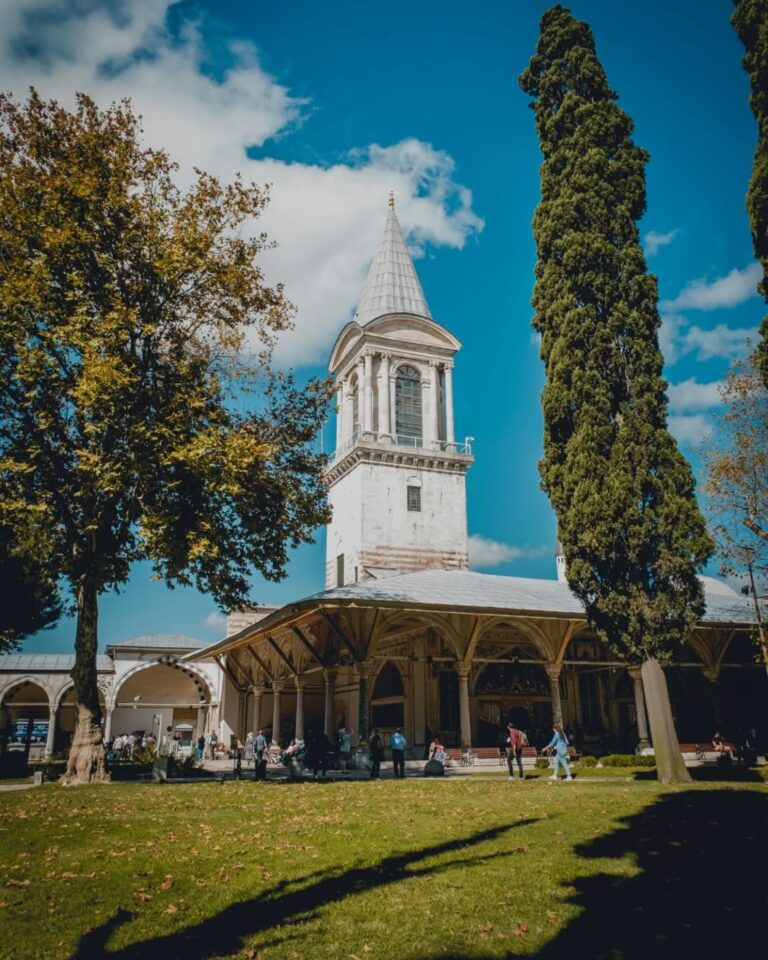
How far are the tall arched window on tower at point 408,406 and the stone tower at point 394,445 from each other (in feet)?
0.17

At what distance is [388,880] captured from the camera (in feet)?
22.5

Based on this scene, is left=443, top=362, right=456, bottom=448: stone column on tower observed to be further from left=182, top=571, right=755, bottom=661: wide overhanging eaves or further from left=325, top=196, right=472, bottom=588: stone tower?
left=182, top=571, right=755, bottom=661: wide overhanging eaves

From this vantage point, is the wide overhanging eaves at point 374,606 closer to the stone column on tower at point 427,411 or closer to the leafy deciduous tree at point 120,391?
the leafy deciduous tree at point 120,391

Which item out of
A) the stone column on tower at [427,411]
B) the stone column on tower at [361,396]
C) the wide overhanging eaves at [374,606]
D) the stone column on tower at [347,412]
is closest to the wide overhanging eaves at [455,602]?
the wide overhanging eaves at [374,606]

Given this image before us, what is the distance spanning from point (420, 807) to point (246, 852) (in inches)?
161

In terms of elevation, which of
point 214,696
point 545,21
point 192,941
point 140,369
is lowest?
point 192,941

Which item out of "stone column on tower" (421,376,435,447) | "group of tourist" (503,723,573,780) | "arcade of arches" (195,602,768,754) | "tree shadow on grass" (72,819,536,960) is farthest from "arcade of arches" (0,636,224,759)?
"tree shadow on grass" (72,819,536,960)

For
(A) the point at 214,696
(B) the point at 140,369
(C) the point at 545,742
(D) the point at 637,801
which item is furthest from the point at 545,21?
(A) the point at 214,696

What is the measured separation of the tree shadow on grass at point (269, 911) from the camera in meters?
5.15

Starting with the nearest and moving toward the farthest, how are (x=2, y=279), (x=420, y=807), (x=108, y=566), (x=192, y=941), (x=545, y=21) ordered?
(x=192, y=941) < (x=420, y=807) < (x=2, y=279) < (x=108, y=566) < (x=545, y=21)

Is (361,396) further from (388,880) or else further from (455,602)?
(388,880)

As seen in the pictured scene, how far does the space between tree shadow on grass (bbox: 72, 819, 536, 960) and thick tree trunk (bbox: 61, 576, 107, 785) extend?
11.2m

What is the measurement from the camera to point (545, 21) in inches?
797

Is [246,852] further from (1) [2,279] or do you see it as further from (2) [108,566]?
(1) [2,279]
